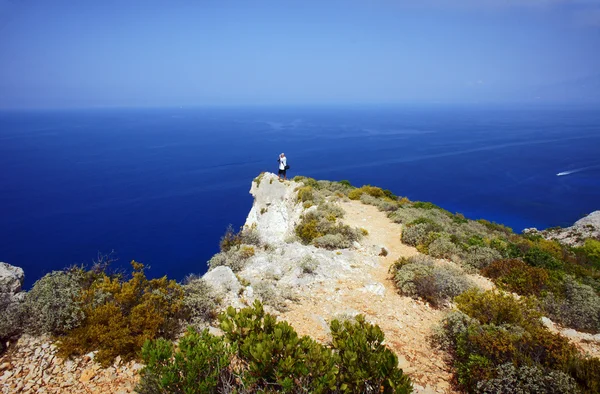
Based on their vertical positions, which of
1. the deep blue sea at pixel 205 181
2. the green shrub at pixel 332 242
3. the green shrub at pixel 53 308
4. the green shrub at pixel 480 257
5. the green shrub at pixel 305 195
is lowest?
the deep blue sea at pixel 205 181

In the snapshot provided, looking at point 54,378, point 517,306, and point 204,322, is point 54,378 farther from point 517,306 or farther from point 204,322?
point 517,306

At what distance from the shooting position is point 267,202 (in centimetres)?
2273

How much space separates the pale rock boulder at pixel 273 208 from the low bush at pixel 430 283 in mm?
8994

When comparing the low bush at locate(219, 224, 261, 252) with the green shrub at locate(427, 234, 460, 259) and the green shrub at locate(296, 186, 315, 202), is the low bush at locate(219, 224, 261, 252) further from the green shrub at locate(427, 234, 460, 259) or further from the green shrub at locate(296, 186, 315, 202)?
the green shrub at locate(427, 234, 460, 259)

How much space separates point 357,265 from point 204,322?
19.3 feet

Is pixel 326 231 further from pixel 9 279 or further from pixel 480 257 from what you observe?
pixel 9 279

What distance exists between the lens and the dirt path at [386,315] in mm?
6113

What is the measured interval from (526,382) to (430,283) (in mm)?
4167

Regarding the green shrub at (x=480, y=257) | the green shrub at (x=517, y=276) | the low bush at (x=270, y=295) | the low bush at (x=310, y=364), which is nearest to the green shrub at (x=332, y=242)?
the low bush at (x=270, y=295)

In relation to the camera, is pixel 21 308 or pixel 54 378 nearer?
pixel 54 378

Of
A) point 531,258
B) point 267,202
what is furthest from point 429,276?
point 267,202

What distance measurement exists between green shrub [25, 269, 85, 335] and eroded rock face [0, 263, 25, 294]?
60 cm

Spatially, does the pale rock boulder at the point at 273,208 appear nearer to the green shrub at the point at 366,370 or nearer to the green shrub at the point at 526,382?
the green shrub at the point at 526,382

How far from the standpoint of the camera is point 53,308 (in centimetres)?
603
